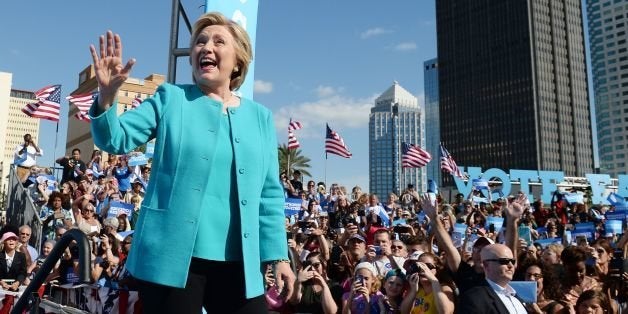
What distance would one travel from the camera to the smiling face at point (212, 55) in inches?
91.5

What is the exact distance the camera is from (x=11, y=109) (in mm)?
160625

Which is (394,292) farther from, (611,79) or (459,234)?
(611,79)

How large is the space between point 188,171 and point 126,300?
568 centimetres

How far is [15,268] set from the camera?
28.3ft

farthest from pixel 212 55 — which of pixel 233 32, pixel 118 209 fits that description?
pixel 118 209

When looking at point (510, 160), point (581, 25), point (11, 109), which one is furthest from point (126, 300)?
point (11, 109)

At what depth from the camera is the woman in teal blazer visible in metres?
2.07

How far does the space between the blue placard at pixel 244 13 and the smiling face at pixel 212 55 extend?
207 centimetres

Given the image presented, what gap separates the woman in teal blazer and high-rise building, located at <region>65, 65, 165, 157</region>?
8541 centimetres

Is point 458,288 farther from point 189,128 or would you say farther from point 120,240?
point 120,240

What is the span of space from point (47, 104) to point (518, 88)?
396ft

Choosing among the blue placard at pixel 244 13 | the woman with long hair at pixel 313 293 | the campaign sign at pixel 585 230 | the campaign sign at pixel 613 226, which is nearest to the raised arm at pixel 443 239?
the woman with long hair at pixel 313 293

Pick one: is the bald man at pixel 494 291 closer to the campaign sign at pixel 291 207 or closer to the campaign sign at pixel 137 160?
the campaign sign at pixel 291 207

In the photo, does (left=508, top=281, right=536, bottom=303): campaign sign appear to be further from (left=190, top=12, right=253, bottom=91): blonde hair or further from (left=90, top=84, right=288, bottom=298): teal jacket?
(left=190, top=12, right=253, bottom=91): blonde hair
